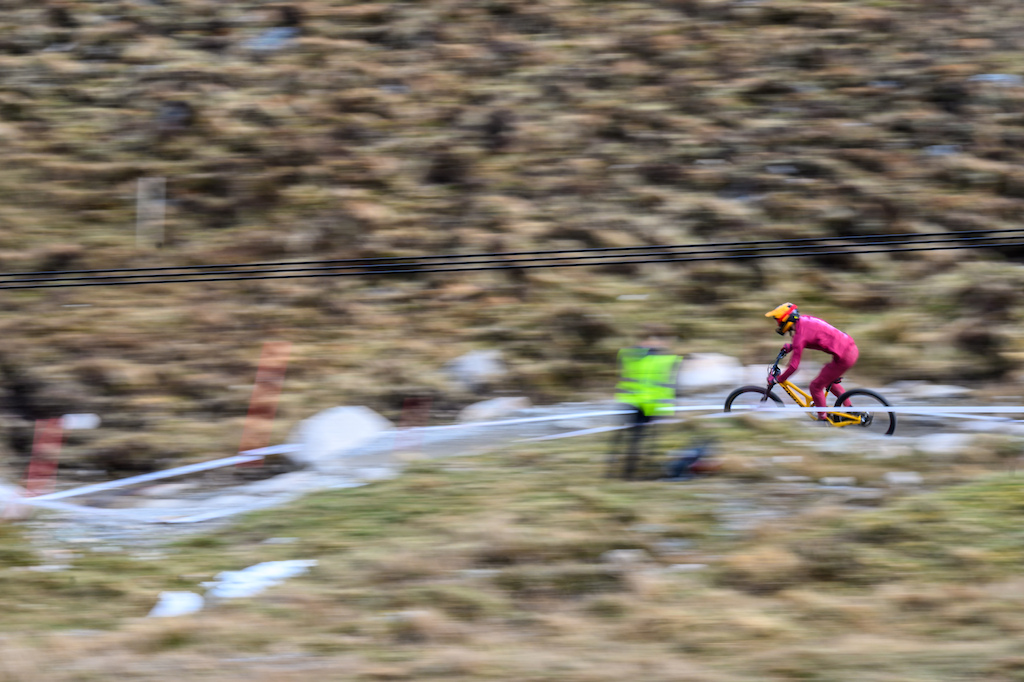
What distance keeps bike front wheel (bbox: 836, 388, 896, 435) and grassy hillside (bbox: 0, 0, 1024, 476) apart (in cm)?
227

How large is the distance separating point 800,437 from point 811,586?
3.04 meters

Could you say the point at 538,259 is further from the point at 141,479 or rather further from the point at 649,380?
the point at 141,479

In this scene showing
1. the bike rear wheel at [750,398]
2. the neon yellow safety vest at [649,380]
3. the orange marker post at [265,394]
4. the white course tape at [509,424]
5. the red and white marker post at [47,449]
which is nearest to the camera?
the neon yellow safety vest at [649,380]

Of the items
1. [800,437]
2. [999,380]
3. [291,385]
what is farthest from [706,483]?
[291,385]

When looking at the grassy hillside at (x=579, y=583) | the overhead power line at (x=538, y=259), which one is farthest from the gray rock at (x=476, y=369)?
the grassy hillside at (x=579, y=583)

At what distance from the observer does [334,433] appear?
11.6 metres

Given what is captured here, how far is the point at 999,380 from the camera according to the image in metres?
12.4

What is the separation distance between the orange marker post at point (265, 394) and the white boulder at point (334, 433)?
474 mm

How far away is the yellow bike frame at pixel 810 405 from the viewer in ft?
34.7

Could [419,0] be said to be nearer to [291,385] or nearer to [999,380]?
[291,385]

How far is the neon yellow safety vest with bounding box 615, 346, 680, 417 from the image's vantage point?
9.86m

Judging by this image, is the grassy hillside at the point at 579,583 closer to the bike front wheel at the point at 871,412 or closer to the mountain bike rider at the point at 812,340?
the bike front wheel at the point at 871,412

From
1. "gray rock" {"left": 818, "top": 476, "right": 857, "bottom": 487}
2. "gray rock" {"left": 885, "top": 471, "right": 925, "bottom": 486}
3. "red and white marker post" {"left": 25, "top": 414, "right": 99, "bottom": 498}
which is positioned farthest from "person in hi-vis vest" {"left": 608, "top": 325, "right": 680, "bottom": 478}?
"red and white marker post" {"left": 25, "top": 414, "right": 99, "bottom": 498}

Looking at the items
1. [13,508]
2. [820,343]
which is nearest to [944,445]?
[820,343]
